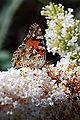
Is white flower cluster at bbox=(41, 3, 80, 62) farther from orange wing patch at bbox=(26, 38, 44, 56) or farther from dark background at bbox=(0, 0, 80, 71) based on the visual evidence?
dark background at bbox=(0, 0, 80, 71)

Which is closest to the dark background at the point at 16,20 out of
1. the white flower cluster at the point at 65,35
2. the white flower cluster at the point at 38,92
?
the white flower cluster at the point at 65,35

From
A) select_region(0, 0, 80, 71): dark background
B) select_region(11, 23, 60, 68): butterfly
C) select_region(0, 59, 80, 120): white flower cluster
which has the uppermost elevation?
select_region(0, 0, 80, 71): dark background

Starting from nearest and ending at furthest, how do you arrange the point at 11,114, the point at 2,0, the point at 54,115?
1. the point at 11,114
2. the point at 54,115
3. the point at 2,0

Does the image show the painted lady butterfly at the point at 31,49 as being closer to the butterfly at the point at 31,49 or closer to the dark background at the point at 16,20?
the butterfly at the point at 31,49

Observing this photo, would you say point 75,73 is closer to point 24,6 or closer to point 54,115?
point 54,115

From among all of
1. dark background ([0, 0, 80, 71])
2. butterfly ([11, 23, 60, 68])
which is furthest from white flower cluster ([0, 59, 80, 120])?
dark background ([0, 0, 80, 71])

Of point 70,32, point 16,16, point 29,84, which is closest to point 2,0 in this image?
point 16,16

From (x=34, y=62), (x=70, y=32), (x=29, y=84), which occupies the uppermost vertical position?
(x=70, y=32)
